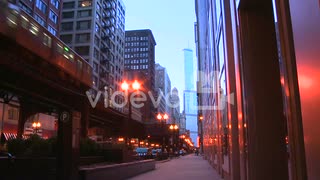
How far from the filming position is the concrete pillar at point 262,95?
21.0 feet

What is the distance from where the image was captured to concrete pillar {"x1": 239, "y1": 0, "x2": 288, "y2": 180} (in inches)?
252

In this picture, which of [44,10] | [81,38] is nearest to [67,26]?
[81,38]

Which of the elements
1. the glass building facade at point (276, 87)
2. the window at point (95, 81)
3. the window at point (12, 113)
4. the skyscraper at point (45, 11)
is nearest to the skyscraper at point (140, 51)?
the window at point (95, 81)

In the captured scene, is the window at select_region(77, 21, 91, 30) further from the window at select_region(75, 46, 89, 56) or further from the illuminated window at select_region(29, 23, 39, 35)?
the illuminated window at select_region(29, 23, 39, 35)

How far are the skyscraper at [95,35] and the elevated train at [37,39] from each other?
68657mm

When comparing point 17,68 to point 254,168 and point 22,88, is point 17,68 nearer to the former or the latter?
point 22,88

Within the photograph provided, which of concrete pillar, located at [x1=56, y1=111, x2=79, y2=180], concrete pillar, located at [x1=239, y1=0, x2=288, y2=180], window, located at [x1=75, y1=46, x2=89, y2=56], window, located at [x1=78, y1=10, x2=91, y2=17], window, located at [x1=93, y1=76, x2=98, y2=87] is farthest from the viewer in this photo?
window, located at [x1=78, y1=10, x2=91, y2=17]

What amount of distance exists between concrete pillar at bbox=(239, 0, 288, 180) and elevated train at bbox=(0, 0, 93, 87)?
9.32 meters

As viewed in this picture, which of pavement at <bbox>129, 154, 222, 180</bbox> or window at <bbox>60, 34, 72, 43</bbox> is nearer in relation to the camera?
pavement at <bbox>129, 154, 222, 180</bbox>

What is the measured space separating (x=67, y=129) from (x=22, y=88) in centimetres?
298

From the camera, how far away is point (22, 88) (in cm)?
1534

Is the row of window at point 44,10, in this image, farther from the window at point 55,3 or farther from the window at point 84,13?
the window at point 84,13

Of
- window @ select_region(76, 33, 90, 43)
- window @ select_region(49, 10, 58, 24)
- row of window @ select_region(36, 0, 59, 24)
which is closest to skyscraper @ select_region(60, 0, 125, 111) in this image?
window @ select_region(76, 33, 90, 43)

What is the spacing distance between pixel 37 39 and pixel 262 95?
11999 millimetres
